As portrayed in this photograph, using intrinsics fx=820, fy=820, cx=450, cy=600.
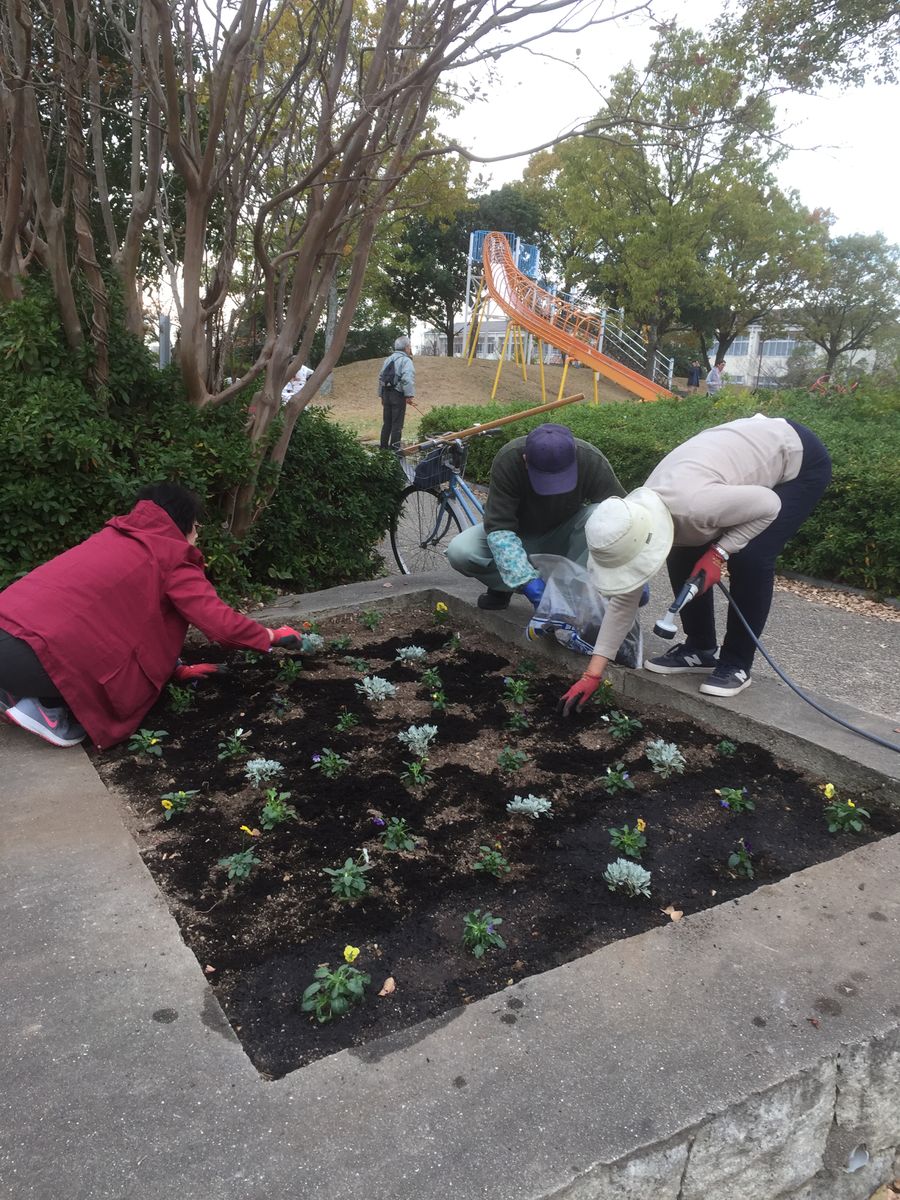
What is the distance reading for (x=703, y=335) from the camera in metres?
40.0

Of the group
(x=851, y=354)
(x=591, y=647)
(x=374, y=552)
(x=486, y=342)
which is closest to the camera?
(x=591, y=647)

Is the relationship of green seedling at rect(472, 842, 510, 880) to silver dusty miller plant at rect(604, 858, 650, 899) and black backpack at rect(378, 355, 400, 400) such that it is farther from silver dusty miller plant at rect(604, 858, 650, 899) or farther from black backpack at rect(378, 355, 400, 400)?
black backpack at rect(378, 355, 400, 400)

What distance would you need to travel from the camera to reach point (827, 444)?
748cm

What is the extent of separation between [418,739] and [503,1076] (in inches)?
57.7

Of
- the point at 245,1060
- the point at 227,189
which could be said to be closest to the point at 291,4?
the point at 227,189

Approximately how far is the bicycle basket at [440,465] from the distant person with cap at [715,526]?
2440 millimetres

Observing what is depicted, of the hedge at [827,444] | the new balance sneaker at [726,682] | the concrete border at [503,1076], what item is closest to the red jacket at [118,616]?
the concrete border at [503,1076]

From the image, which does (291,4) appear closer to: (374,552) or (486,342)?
(374,552)

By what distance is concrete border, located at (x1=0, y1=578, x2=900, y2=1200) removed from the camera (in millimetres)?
1286

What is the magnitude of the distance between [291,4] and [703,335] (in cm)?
3932

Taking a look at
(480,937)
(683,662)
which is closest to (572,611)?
(683,662)

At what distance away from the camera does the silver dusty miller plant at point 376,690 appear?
3326 millimetres

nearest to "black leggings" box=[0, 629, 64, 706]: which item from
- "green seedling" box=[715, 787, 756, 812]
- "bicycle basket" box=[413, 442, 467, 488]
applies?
"green seedling" box=[715, 787, 756, 812]

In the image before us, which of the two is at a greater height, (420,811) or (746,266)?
(746,266)
